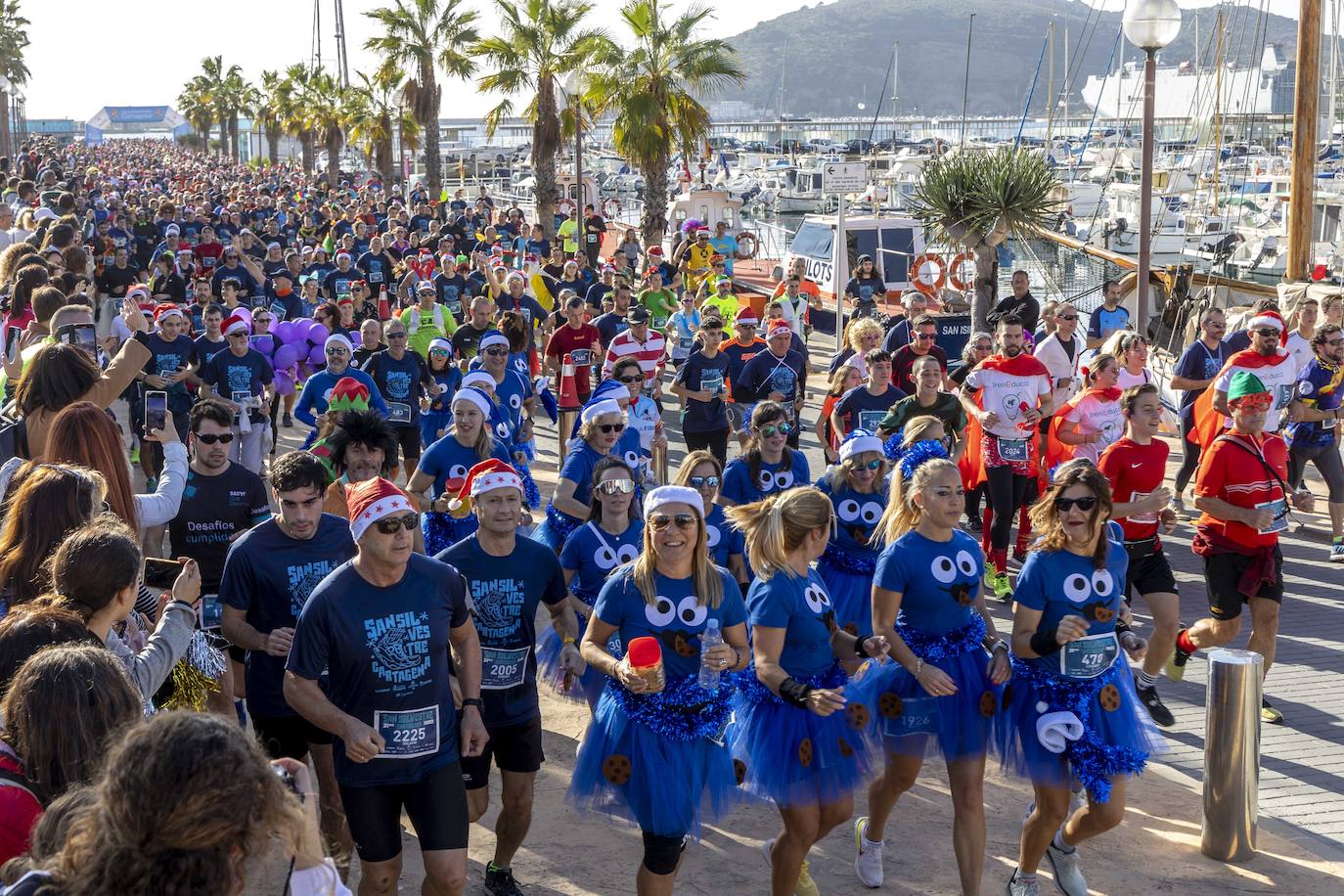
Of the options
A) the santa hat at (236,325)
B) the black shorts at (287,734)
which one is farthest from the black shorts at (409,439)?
the black shorts at (287,734)

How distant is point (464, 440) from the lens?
8133 millimetres

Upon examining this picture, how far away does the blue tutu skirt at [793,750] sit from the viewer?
215 inches

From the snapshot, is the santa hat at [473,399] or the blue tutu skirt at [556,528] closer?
the blue tutu skirt at [556,528]

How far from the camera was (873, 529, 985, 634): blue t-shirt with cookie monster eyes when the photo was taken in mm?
5895

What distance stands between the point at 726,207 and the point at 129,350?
98.7 feet

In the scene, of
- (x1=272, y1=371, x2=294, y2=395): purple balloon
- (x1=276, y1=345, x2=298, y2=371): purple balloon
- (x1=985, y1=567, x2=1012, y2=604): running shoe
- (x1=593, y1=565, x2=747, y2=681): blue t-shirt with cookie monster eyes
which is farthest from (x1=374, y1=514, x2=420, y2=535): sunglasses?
(x1=276, y1=345, x2=298, y2=371): purple balloon

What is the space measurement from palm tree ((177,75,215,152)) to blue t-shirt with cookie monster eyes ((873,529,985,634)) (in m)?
100

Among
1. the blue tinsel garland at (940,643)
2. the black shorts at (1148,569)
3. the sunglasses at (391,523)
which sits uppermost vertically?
the sunglasses at (391,523)

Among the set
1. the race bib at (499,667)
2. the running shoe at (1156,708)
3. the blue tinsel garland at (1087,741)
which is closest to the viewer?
the blue tinsel garland at (1087,741)

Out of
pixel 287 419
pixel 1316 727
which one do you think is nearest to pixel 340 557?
pixel 1316 727

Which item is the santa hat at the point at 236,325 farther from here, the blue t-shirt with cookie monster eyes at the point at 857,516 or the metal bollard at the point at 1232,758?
the metal bollard at the point at 1232,758

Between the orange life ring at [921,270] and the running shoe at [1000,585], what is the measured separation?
535 inches

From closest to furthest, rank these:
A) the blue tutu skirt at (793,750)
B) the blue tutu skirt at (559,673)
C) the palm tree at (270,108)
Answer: the blue tutu skirt at (793,750) < the blue tutu skirt at (559,673) < the palm tree at (270,108)

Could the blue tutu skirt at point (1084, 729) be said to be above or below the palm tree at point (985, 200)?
below
